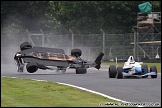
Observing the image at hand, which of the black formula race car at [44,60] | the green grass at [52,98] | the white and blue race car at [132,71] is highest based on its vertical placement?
the black formula race car at [44,60]

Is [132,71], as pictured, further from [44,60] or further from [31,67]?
[31,67]

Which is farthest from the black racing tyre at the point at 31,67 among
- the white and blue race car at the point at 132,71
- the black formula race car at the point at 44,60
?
the white and blue race car at the point at 132,71

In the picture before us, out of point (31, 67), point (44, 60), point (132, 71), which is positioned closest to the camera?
point (132, 71)

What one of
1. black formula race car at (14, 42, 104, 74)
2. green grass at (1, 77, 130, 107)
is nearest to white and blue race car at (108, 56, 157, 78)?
black formula race car at (14, 42, 104, 74)

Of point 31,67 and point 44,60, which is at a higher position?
point 44,60

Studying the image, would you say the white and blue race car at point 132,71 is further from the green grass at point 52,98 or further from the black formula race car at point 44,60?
the green grass at point 52,98

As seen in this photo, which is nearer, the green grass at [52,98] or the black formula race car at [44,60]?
the green grass at [52,98]

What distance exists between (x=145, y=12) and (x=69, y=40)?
9939 millimetres

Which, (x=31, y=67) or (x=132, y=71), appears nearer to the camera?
(x=132, y=71)

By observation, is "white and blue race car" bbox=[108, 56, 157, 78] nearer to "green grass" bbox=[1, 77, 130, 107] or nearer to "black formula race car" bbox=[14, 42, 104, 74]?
"black formula race car" bbox=[14, 42, 104, 74]

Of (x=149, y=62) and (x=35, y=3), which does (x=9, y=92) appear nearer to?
(x=149, y=62)

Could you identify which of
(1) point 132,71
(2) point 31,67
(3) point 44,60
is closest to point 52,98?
(1) point 132,71

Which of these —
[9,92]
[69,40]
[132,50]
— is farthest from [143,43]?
[9,92]

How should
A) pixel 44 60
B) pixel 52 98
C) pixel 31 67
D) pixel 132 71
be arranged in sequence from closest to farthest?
pixel 52 98 < pixel 132 71 < pixel 31 67 < pixel 44 60
